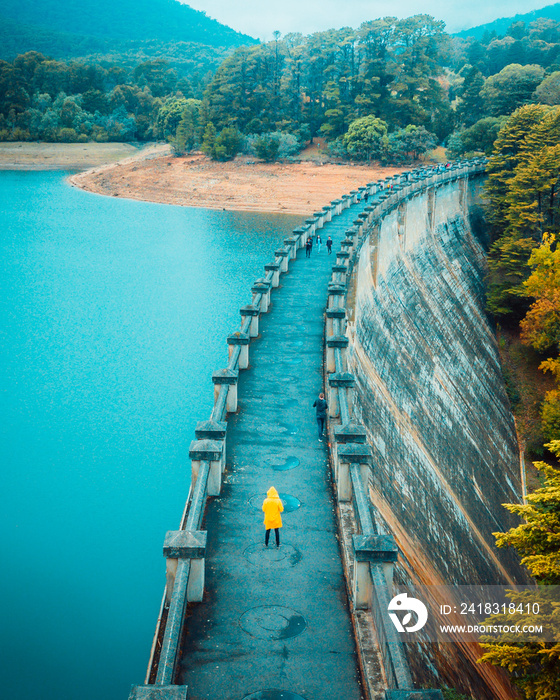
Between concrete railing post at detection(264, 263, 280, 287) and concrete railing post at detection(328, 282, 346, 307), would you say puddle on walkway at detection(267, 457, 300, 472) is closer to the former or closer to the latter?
concrete railing post at detection(328, 282, 346, 307)

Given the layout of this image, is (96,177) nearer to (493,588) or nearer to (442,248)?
(442,248)

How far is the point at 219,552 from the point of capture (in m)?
14.6

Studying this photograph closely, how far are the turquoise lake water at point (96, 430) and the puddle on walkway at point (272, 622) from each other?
1011cm

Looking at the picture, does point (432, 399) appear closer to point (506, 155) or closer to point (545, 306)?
point (545, 306)

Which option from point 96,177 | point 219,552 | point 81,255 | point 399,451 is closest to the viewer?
point 219,552

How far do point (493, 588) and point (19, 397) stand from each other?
26.4 metres

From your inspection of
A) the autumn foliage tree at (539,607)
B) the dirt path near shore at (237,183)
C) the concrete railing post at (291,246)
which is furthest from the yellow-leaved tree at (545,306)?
the dirt path near shore at (237,183)

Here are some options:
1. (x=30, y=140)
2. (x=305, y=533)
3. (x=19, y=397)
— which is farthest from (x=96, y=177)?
(x=305, y=533)

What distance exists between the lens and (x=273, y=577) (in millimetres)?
13992

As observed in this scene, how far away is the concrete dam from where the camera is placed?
1193cm

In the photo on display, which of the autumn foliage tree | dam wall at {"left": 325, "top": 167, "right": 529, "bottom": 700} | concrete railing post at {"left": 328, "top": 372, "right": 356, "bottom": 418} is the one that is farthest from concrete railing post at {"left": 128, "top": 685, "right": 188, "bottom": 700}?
concrete railing post at {"left": 328, "top": 372, "right": 356, "bottom": 418}

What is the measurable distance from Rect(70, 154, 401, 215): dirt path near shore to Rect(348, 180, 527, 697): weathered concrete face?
40.0 meters

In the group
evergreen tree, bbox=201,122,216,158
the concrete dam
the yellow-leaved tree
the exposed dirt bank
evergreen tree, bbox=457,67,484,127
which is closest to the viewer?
the concrete dam

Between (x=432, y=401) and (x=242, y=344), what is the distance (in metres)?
16.0
